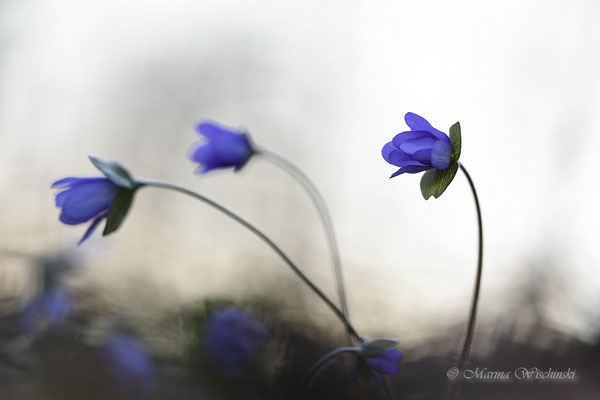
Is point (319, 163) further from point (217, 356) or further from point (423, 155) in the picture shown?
point (423, 155)

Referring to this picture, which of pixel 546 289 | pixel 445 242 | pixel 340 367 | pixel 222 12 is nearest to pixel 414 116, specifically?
pixel 340 367

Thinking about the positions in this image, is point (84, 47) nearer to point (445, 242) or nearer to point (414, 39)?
point (414, 39)

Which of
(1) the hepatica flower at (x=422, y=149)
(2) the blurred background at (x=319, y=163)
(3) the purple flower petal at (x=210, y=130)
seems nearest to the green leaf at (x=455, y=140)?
(1) the hepatica flower at (x=422, y=149)

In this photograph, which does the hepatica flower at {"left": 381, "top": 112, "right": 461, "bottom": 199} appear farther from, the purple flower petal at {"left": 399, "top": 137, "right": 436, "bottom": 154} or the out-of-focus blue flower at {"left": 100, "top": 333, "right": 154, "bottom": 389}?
the out-of-focus blue flower at {"left": 100, "top": 333, "right": 154, "bottom": 389}

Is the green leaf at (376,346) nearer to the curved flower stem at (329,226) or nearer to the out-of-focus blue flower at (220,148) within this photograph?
the curved flower stem at (329,226)

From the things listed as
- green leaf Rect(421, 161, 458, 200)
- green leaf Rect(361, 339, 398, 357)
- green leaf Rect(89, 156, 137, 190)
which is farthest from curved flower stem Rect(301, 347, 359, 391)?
green leaf Rect(89, 156, 137, 190)

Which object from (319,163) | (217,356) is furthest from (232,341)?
(319,163)
